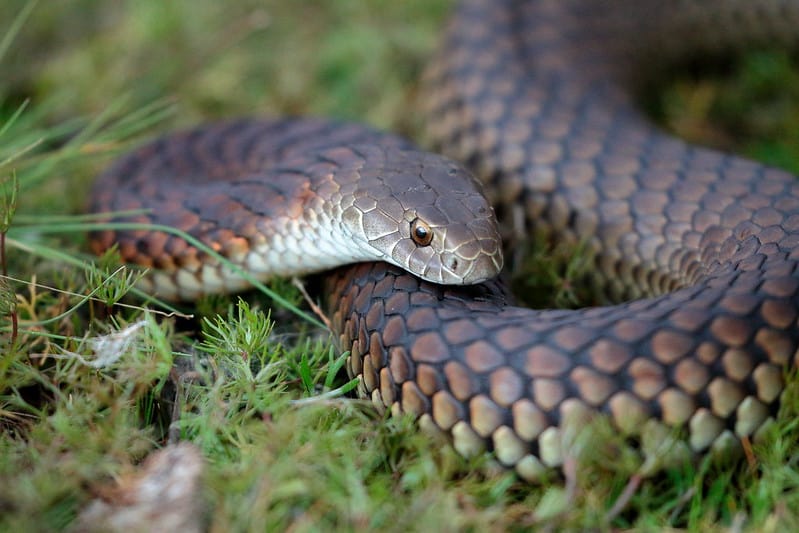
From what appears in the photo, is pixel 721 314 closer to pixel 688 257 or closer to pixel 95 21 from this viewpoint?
pixel 688 257

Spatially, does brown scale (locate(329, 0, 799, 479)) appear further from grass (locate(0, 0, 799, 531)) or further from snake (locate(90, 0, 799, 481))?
grass (locate(0, 0, 799, 531))

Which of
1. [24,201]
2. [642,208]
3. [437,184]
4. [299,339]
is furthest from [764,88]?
[24,201]

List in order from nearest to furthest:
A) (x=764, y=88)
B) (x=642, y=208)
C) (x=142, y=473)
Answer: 1. (x=142, y=473)
2. (x=642, y=208)
3. (x=764, y=88)

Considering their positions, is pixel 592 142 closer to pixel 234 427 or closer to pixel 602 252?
pixel 602 252

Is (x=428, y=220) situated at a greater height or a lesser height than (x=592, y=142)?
greater

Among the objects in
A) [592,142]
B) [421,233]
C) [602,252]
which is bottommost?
[602,252]

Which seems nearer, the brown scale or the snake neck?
the brown scale

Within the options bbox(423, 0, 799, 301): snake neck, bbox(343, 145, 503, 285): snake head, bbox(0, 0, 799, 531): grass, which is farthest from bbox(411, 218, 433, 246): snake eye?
bbox(423, 0, 799, 301): snake neck

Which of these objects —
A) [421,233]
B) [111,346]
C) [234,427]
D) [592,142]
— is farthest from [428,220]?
[592,142]
